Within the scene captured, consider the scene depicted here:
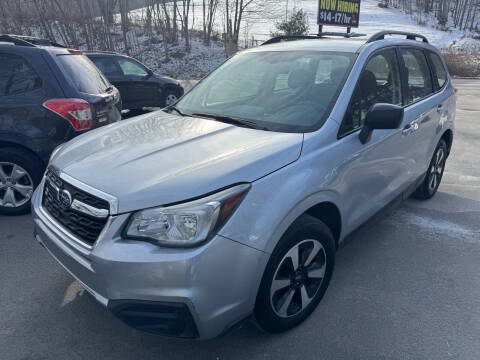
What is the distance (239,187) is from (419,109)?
249cm

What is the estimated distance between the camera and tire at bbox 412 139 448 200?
4.38m

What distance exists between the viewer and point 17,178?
3.96m

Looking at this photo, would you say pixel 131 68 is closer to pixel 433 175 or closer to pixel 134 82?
pixel 134 82

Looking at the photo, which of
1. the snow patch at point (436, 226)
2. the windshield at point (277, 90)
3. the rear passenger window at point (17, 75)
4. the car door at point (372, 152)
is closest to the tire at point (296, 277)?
the car door at point (372, 152)

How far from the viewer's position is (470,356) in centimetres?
226

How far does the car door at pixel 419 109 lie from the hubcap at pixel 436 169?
0.38 m

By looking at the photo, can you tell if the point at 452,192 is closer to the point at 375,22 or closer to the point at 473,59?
the point at 473,59

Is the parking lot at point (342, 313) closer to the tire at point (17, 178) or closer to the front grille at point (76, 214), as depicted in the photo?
the tire at point (17, 178)

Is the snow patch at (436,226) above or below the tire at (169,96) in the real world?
below

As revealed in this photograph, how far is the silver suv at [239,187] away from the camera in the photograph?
180 centimetres

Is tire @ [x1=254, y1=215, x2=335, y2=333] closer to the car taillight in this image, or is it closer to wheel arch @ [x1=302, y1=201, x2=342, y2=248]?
wheel arch @ [x1=302, y1=201, x2=342, y2=248]

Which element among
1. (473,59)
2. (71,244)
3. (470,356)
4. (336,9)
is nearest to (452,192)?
(470,356)

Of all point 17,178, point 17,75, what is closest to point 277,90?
point 17,75

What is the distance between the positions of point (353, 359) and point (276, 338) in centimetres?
47
